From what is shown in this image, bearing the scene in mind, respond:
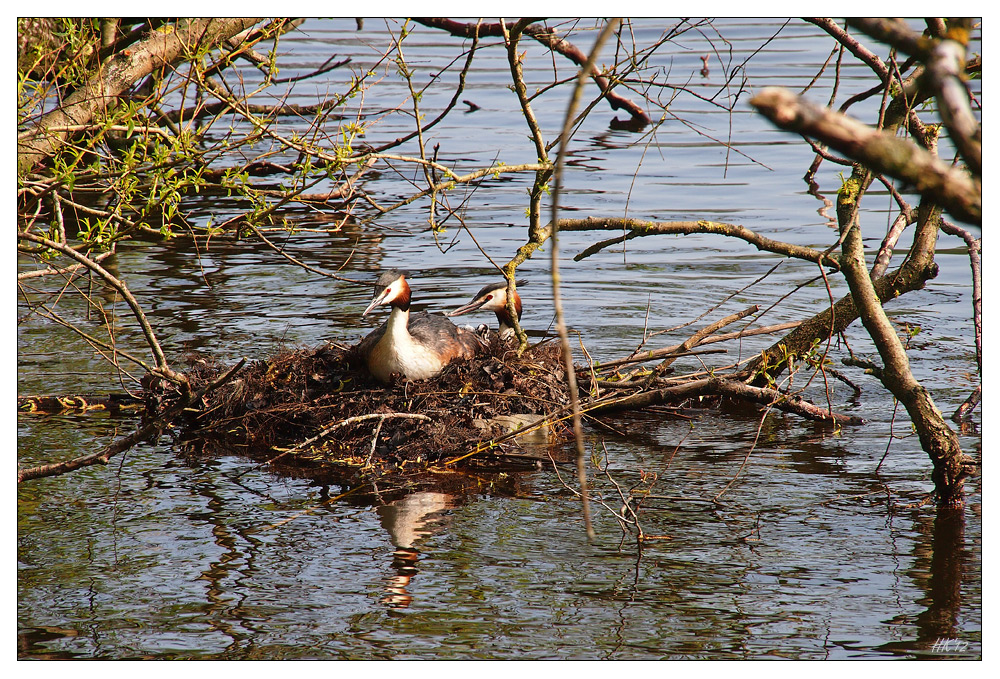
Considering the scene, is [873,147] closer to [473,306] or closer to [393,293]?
[393,293]

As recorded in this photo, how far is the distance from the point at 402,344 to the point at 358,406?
49 cm

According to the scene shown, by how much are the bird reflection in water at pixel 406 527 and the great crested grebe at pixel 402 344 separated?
1.02 metres

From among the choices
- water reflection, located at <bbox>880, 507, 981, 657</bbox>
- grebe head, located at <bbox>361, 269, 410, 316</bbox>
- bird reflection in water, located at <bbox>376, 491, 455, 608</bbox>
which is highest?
grebe head, located at <bbox>361, 269, 410, 316</bbox>

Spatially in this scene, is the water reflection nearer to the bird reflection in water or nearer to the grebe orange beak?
the bird reflection in water

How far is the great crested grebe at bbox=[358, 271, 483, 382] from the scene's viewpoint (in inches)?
243

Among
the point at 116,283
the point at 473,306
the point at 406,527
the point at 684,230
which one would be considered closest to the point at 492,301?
the point at 473,306

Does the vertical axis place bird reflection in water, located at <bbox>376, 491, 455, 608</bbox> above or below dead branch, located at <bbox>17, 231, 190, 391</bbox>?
below

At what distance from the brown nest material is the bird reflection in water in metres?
0.49

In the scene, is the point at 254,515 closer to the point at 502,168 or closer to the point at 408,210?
the point at 502,168

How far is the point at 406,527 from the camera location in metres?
5.06

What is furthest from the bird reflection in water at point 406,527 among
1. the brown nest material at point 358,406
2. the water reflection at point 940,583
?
the water reflection at point 940,583

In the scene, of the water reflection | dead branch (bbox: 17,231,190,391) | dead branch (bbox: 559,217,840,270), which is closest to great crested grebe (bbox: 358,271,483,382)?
dead branch (bbox: 17,231,190,391)

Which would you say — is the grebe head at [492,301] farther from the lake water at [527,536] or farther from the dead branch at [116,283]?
the dead branch at [116,283]

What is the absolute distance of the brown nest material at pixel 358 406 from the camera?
595cm
